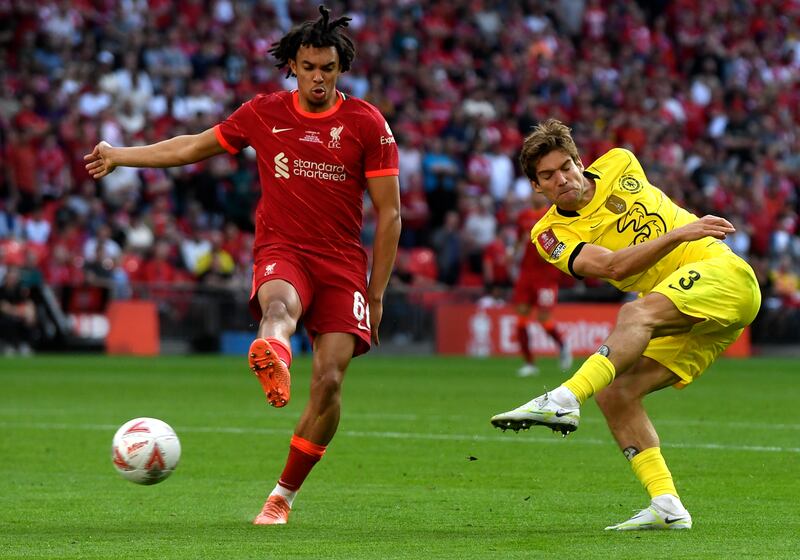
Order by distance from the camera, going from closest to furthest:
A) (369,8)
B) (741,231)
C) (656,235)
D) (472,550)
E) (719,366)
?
1. (472,550)
2. (656,235)
3. (719,366)
4. (741,231)
5. (369,8)

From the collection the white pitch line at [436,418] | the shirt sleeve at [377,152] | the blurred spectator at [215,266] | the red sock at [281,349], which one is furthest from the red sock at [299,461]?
the blurred spectator at [215,266]

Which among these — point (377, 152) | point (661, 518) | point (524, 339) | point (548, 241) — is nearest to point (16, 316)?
point (524, 339)

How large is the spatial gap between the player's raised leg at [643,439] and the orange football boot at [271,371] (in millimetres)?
1628

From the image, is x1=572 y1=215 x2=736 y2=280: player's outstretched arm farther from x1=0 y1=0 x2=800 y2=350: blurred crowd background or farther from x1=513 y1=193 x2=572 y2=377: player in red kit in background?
x1=0 y1=0 x2=800 y2=350: blurred crowd background

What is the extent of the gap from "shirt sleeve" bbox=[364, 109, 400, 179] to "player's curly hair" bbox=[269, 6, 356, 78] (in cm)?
37

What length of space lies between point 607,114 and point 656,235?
75.2 feet

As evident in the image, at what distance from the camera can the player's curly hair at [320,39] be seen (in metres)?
7.93

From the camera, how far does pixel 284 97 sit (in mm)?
8227

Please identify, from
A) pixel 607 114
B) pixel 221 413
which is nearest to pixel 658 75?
pixel 607 114

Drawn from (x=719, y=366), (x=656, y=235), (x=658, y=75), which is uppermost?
(x=658, y=75)

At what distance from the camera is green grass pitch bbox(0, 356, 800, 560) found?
7074mm

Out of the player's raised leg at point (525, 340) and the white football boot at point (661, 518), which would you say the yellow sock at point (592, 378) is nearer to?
the white football boot at point (661, 518)

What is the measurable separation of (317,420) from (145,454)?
3.01 ft

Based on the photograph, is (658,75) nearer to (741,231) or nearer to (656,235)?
(741,231)
